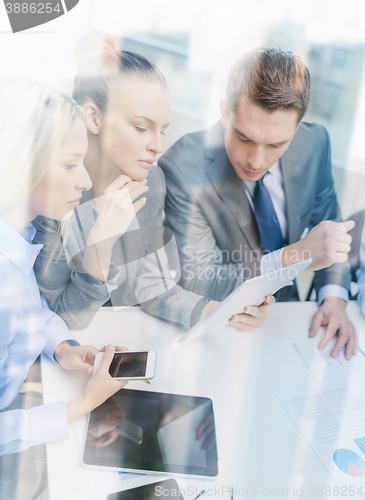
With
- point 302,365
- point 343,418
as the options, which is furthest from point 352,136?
point 343,418

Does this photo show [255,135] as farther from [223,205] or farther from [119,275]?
[119,275]

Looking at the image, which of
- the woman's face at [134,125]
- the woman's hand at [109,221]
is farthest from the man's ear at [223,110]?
the woman's hand at [109,221]

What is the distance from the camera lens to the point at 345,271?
1264 mm

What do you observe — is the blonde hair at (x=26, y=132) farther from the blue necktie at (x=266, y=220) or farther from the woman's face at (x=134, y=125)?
the blue necktie at (x=266, y=220)

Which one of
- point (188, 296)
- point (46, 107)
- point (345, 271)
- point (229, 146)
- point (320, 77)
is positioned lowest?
point (345, 271)

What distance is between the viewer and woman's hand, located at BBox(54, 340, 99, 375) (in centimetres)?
85

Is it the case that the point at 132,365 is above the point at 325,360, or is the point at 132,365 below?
above

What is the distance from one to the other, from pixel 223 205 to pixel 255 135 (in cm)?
24

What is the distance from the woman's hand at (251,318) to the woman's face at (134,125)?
436 millimetres

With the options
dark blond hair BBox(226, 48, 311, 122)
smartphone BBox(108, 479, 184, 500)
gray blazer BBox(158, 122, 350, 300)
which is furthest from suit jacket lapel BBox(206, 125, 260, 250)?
smartphone BBox(108, 479, 184, 500)

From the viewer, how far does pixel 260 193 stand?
120 centimetres

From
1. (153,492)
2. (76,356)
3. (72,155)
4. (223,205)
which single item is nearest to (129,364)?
(76,356)

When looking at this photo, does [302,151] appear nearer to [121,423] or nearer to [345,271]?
[345,271]

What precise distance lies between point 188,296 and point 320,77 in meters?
0.77
